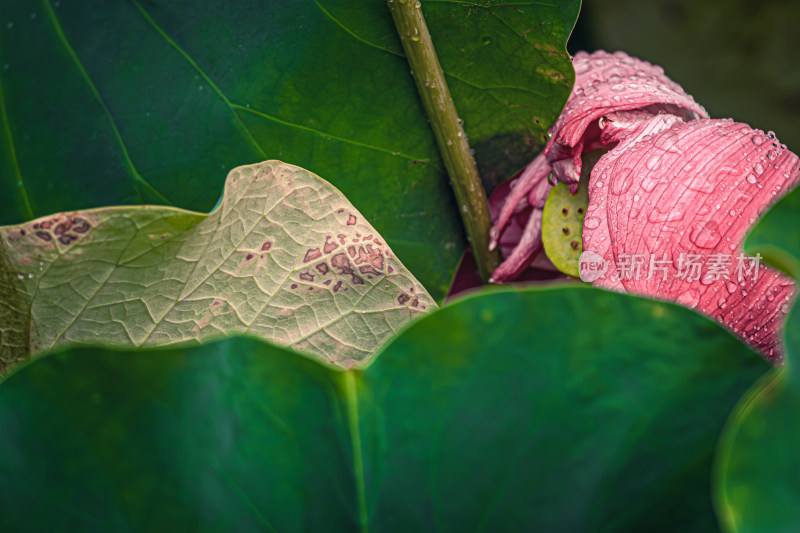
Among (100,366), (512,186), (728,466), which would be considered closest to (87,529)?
(100,366)

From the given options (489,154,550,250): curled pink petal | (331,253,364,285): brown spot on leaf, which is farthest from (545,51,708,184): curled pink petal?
(331,253,364,285): brown spot on leaf

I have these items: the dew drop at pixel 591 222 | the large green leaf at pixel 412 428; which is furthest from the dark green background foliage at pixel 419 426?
the dew drop at pixel 591 222

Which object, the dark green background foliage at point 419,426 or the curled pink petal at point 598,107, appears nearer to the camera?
the dark green background foliage at point 419,426

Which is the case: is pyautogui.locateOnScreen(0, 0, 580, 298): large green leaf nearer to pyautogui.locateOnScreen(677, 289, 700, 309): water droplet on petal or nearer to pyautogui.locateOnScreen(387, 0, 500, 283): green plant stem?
pyautogui.locateOnScreen(387, 0, 500, 283): green plant stem

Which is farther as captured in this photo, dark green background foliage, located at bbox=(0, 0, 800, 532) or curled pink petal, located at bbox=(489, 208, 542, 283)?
curled pink petal, located at bbox=(489, 208, 542, 283)

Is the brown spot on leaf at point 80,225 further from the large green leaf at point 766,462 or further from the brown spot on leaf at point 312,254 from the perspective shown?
the large green leaf at point 766,462
